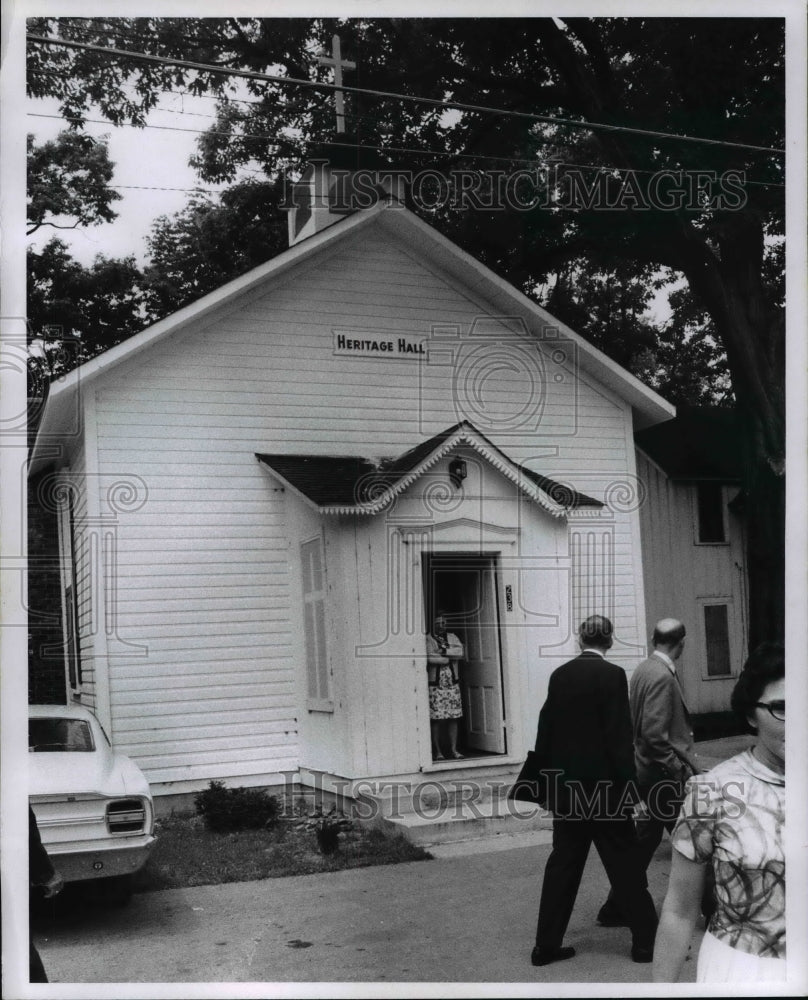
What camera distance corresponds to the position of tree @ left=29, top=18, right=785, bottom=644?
6051mm

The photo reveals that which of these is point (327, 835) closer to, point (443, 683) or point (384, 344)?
point (443, 683)

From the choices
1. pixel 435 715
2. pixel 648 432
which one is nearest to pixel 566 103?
pixel 648 432

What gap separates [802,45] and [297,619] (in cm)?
463

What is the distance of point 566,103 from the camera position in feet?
24.5

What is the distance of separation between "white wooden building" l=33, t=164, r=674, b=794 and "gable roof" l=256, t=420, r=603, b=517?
2 centimetres

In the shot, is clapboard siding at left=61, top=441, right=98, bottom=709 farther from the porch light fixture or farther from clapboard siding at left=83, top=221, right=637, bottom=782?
the porch light fixture

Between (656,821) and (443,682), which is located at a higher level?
(443,682)

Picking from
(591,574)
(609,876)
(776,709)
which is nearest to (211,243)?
(591,574)

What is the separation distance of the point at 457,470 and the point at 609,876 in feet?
10.9

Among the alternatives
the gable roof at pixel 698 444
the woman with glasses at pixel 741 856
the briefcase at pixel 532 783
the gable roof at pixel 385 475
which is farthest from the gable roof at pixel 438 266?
the woman with glasses at pixel 741 856

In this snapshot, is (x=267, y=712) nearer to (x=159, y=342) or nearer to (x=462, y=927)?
(x=462, y=927)

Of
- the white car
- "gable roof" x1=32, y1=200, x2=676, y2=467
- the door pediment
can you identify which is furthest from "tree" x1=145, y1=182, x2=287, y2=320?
the white car

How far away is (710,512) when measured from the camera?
7438mm

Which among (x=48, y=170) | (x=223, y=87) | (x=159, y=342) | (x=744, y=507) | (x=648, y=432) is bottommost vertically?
(x=744, y=507)
